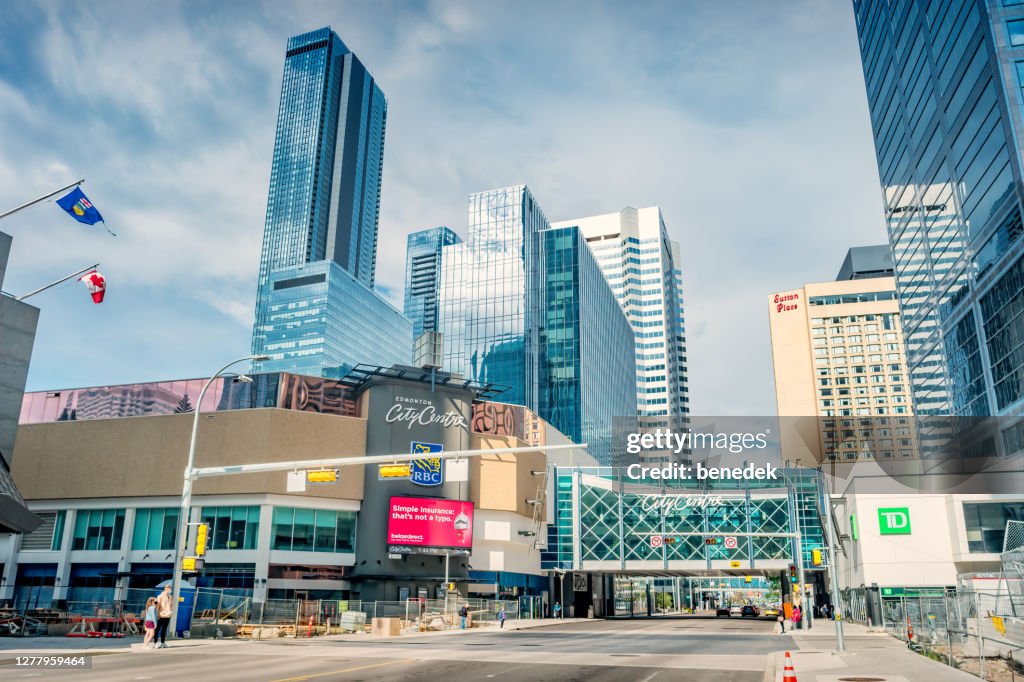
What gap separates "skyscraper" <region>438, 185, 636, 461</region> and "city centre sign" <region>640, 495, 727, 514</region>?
64174mm

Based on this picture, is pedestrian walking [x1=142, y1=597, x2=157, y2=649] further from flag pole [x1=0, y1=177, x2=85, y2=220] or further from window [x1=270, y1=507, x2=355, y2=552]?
window [x1=270, y1=507, x2=355, y2=552]

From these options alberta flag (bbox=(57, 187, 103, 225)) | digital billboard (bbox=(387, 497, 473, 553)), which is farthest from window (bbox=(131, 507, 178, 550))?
alberta flag (bbox=(57, 187, 103, 225))

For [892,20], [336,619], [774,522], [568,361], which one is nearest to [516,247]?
[568,361]

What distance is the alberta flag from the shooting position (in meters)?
28.0

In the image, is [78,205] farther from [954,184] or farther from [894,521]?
[954,184]

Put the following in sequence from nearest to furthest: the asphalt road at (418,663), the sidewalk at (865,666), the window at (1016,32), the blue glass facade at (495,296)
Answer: the asphalt road at (418,663), the sidewalk at (865,666), the window at (1016,32), the blue glass facade at (495,296)

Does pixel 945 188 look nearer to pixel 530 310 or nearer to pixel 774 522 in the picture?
pixel 774 522

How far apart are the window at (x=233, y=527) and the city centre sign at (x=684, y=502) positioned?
126 ft

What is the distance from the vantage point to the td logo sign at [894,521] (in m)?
58.3

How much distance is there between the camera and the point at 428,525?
208 feet

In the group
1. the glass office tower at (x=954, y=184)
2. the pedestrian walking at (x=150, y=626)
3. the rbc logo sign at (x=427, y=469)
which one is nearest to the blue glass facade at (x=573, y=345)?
the glass office tower at (x=954, y=184)

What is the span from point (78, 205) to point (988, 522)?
59067 mm

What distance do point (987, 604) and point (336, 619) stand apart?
34.1 m

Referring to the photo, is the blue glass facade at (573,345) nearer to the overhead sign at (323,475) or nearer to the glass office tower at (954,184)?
the glass office tower at (954,184)
